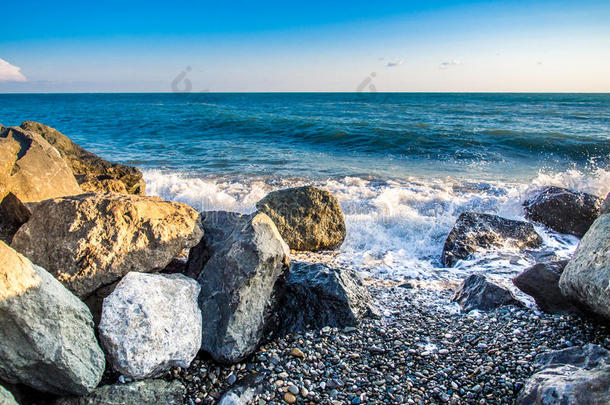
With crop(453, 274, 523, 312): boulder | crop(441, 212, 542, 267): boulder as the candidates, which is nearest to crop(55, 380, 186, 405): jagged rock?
crop(453, 274, 523, 312): boulder

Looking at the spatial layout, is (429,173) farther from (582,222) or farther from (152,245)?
(152,245)

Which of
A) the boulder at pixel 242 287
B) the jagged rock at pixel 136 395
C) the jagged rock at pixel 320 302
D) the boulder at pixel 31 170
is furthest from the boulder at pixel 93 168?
the jagged rock at pixel 136 395

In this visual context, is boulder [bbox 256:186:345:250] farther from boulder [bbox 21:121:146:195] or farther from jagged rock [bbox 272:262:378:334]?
boulder [bbox 21:121:146:195]

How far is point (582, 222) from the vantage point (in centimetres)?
836

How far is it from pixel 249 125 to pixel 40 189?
25666 mm

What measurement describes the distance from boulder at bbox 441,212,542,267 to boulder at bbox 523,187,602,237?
4.03ft

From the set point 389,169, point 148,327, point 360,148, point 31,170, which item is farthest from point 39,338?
point 360,148

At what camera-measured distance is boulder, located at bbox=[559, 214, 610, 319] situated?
404cm

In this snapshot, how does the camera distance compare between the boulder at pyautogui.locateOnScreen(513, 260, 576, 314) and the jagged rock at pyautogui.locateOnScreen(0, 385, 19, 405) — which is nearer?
the jagged rock at pyautogui.locateOnScreen(0, 385, 19, 405)

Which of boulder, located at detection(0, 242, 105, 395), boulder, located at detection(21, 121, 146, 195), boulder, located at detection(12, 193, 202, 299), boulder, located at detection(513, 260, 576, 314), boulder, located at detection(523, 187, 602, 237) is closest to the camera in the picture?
boulder, located at detection(0, 242, 105, 395)

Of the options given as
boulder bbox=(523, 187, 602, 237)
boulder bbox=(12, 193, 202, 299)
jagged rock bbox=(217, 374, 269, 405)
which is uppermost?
boulder bbox=(12, 193, 202, 299)

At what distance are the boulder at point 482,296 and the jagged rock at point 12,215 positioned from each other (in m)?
5.95

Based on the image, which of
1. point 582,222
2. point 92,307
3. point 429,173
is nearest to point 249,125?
point 429,173

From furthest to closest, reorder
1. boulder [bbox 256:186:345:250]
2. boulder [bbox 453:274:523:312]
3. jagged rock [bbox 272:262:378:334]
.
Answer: boulder [bbox 256:186:345:250] < boulder [bbox 453:274:523:312] < jagged rock [bbox 272:262:378:334]
